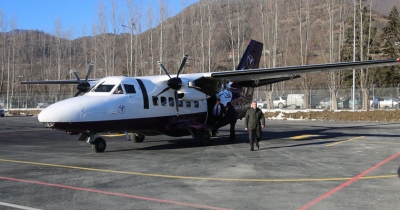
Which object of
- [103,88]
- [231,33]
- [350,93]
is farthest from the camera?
[231,33]

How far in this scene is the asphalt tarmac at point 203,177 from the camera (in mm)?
7797

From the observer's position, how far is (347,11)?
50.1 meters

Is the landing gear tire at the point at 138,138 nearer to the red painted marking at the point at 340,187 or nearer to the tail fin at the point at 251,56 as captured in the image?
the tail fin at the point at 251,56

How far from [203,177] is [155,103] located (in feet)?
25.6

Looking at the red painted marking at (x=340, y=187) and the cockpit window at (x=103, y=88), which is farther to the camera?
the cockpit window at (x=103, y=88)

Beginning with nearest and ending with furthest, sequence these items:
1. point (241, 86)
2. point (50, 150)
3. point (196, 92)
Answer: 1. point (50, 150)
2. point (196, 92)
3. point (241, 86)

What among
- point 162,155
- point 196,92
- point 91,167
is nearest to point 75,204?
point 91,167

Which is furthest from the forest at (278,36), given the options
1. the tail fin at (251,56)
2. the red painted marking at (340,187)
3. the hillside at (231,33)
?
the red painted marking at (340,187)

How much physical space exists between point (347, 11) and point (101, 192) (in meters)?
47.7

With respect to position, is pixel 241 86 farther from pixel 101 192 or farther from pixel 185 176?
pixel 101 192

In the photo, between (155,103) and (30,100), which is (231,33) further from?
(155,103)

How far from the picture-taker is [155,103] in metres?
17.7

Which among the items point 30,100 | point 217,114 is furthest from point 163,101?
point 30,100

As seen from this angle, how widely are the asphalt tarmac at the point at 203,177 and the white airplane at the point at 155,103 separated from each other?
1.05 m
